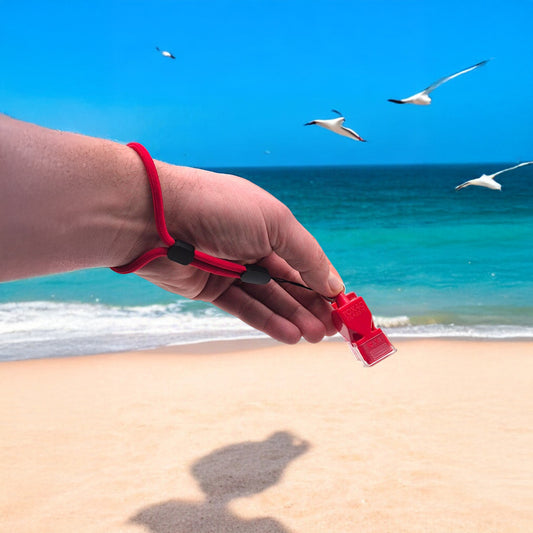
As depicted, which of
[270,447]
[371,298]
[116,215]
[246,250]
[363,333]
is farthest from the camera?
[371,298]

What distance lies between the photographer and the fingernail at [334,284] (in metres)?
1.70

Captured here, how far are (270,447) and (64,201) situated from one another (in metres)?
1.87

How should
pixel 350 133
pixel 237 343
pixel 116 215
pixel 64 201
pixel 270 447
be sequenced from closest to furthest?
1. pixel 64 201
2. pixel 116 215
3. pixel 350 133
4. pixel 270 447
5. pixel 237 343

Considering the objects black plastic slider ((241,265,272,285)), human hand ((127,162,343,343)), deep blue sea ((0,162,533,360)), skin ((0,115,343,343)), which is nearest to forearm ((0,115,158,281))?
skin ((0,115,343,343))

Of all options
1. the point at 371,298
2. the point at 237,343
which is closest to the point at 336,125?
the point at 237,343

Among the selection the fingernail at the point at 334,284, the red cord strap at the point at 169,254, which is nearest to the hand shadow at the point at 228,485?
the fingernail at the point at 334,284

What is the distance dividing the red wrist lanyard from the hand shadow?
81 cm

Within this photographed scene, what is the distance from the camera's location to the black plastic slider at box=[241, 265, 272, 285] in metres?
1.58

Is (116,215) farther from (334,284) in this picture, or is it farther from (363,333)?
(363,333)

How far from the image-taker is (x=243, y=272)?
157 cm

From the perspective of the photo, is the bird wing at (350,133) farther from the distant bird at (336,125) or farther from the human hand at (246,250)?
the human hand at (246,250)

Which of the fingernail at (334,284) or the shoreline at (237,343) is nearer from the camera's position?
the fingernail at (334,284)

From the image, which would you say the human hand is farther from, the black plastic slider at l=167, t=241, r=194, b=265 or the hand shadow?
the hand shadow

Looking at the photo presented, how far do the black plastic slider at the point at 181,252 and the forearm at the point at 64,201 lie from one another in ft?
0.27
